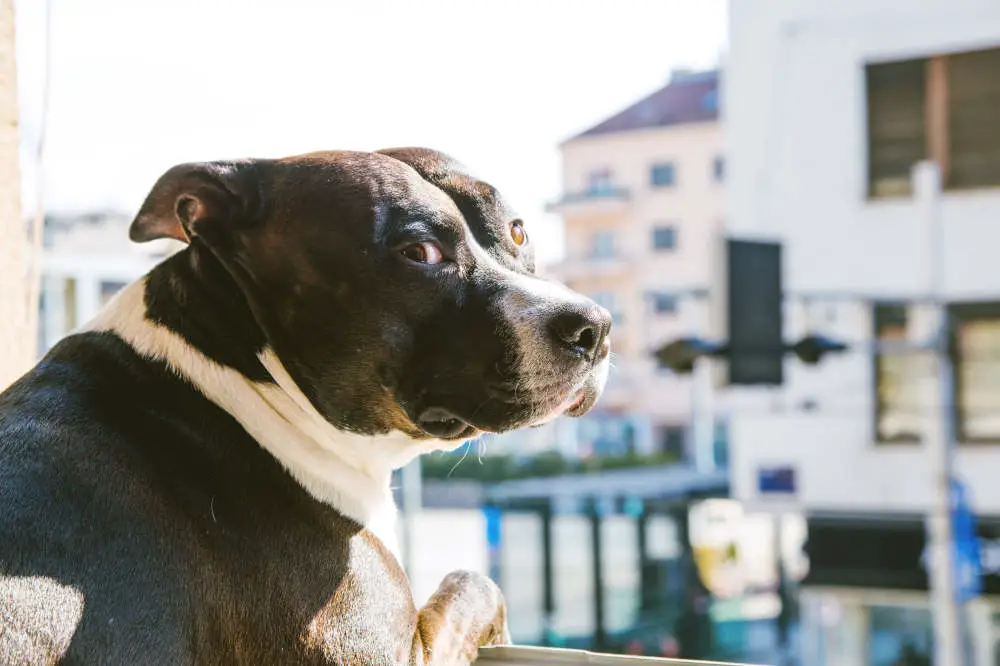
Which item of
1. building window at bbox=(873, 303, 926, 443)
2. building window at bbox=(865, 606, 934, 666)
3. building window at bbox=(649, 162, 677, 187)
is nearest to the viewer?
building window at bbox=(873, 303, 926, 443)

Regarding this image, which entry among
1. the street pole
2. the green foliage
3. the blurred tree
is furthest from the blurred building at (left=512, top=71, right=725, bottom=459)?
the blurred tree

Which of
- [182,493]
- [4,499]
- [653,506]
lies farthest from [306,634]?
[653,506]

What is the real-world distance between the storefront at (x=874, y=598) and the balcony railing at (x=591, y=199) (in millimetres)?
8738

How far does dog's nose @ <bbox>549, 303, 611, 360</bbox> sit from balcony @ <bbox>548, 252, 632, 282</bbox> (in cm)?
1418

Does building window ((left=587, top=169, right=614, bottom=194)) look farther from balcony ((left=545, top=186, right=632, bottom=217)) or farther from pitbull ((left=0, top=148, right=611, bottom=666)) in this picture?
pitbull ((left=0, top=148, right=611, bottom=666))

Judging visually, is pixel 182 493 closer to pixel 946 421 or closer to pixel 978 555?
pixel 946 421

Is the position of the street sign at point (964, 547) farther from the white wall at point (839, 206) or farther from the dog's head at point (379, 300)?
the dog's head at point (379, 300)

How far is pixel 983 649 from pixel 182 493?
6.46m

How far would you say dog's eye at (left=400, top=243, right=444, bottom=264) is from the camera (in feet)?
3.81

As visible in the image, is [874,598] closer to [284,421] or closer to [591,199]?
[284,421]

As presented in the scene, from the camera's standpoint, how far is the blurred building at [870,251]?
6410mm

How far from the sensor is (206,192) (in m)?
1.17

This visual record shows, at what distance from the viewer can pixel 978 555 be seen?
634 centimetres

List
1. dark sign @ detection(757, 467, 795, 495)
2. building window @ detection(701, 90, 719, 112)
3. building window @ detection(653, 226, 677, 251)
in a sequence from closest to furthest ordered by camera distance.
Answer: dark sign @ detection(757, 467, 795, 495) → building window @ detection(701, 90, 719, 112) → building window @ detection(653, 226, 677, 251)
